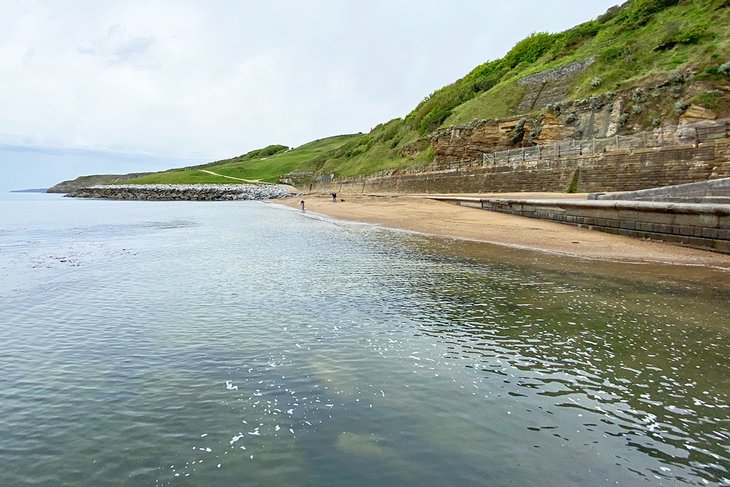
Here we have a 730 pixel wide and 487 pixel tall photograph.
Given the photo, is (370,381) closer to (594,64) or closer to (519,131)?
(519,131)

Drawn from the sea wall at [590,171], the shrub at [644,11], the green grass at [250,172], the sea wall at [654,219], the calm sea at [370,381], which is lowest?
the calm sea at [370,381]

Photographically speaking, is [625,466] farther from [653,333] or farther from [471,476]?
[653,333]

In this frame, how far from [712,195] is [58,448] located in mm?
20836

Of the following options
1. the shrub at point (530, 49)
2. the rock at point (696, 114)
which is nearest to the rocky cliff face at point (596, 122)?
the rock at point (696, 114)

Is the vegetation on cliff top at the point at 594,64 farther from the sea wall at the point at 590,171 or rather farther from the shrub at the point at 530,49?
the sea wall at the point at 590,171

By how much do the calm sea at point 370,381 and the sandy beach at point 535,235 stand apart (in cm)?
266

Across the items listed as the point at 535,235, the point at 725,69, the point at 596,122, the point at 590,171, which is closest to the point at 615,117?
the point at 596,122

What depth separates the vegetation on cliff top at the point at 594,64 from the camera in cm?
3219

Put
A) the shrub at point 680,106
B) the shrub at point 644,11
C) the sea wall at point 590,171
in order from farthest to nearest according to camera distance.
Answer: the shrub at point 644,11
the shrub at point 680,106
the sea wall at point 590,171

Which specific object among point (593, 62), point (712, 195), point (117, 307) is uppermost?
point (593, 62)

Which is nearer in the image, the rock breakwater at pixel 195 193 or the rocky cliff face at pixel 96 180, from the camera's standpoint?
the rock breakwater at pixel 195 193

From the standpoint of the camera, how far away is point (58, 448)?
454 centimetres

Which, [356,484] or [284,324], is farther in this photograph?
[284,324]

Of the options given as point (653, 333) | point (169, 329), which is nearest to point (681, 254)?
point (653, 333)
